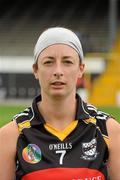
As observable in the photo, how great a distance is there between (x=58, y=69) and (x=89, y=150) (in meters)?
0.37

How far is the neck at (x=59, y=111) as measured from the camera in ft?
9.07

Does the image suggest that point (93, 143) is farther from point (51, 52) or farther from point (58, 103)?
point (51, 52)

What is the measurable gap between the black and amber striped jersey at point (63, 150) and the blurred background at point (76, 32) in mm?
14559

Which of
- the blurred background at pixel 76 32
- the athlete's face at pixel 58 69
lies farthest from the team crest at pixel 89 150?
the blurred background at pixel 76 32

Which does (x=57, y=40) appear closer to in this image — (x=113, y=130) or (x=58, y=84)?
(x=58, y=84)

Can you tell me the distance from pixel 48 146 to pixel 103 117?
0.29m

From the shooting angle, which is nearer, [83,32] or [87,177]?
[87,177]

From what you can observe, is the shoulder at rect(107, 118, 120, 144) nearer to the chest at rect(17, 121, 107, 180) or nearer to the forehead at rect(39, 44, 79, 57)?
the chest at rect(17, 121, 107, 180)

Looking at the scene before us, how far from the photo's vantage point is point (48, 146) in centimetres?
272

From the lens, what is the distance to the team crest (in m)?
2.71

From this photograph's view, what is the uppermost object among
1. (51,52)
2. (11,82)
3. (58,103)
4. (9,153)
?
(51,52)

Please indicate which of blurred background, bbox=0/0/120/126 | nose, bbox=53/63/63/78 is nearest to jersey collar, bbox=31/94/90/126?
nose, bbox=53/63/63/78

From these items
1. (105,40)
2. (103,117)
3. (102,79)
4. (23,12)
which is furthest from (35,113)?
(23,12)

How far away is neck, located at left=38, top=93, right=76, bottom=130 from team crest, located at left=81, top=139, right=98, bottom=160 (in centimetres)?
13
